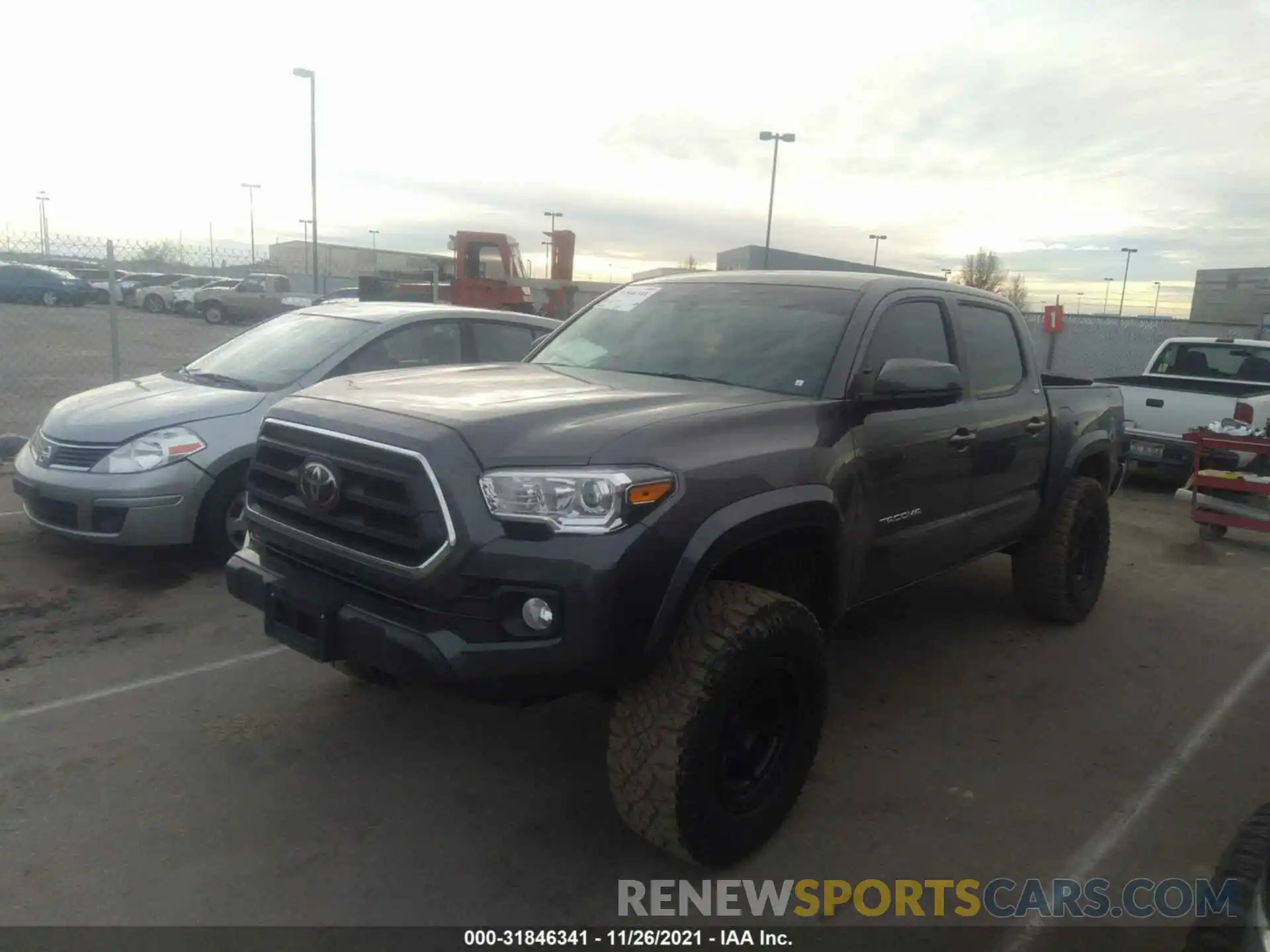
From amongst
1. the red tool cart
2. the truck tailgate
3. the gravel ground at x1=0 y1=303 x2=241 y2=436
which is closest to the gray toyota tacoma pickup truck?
the red tool cart

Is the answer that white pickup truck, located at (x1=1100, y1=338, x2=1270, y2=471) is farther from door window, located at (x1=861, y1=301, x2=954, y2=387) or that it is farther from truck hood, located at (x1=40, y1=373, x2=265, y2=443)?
truck hood, located at (x1=40, y1=373, x2=265, y2=443)

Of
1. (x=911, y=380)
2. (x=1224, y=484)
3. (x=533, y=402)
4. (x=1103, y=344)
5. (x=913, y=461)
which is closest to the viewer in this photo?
(x=533, y=402)

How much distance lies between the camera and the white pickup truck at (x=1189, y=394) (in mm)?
9172

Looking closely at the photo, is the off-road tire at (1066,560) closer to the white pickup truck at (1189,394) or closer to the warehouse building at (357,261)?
the white pickup truck at (1189,394)

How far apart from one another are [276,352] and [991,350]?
173 inches

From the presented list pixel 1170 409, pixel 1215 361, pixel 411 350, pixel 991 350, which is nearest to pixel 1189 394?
pixel 1170 409

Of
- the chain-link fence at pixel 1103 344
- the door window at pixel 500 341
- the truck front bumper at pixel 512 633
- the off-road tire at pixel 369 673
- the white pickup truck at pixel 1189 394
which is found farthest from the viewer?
the chain-link fence at pixel 1103 344

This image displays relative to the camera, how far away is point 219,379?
6.05 m

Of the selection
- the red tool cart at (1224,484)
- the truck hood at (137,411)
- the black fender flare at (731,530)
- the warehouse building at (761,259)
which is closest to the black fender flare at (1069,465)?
the black fender flare at (731,530)

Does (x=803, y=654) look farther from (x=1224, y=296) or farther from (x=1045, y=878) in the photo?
(x=1224, y=296)

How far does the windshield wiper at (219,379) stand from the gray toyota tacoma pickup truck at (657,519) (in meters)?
2.45

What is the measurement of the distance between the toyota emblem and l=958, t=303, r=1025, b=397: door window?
3012mm

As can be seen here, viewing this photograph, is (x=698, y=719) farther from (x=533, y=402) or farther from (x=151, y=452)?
(x=151, y=452)

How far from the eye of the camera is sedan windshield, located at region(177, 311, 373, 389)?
5906 millimetres
